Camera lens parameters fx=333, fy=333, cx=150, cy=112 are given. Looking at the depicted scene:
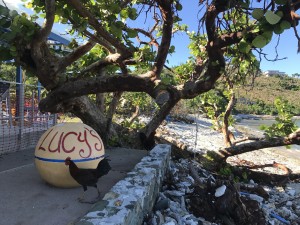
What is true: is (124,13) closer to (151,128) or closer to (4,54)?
(4,54)

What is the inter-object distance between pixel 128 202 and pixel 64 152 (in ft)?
4.03

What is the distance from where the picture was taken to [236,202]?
5.82 meters

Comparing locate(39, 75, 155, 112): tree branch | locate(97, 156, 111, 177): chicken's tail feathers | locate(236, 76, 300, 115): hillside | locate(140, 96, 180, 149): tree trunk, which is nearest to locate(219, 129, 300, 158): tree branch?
locate(140, 96, 180, 149): tree trunk

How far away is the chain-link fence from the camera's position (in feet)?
26.6

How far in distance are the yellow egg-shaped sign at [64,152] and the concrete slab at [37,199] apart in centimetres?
21

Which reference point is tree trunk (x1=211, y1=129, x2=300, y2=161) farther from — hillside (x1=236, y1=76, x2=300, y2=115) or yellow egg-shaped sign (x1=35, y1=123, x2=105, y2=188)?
hillside (x1=236, y1=76, x2=300, y2=115)

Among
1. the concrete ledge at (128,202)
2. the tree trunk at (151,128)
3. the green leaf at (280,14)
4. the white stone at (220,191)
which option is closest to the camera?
the green leaf at (280,14)

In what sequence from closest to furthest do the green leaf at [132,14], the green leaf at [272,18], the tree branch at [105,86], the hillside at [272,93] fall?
the green leaf at [272,18] → the tree branch at [105,86] → the green leaf at [132,14] → the hillside at [272,93]

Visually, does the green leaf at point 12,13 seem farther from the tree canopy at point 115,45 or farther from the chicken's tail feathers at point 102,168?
the chicken's tail feathers at point 102,168

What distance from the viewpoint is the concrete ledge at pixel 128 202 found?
3319 millimetres

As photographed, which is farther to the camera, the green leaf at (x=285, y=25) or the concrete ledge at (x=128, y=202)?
the concrete ledge at (x=128, y=202)

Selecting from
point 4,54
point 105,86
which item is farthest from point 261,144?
point 4,54

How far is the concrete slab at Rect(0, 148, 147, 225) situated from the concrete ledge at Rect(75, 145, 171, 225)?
0.95ft

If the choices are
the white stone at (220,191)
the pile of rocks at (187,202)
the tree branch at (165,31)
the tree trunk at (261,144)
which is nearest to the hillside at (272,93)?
the tree trunk at (261,144)
